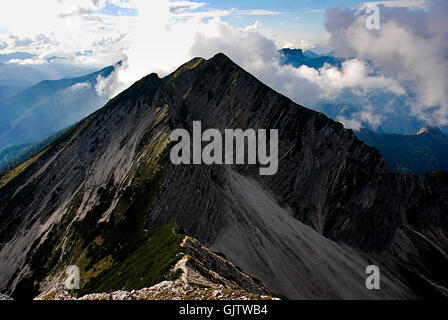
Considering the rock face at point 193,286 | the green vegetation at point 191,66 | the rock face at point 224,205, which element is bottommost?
the rock face at point 224,205

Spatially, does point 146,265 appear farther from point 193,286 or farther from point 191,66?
point 191,66

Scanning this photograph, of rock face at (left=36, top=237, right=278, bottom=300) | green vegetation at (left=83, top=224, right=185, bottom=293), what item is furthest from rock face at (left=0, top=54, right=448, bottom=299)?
rock face at (left=36, top=237, right=278, bottom=300)

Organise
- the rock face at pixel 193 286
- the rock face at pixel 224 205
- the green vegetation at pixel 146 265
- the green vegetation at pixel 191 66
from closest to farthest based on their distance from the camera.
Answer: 1. the rock face at pixel 193 286
2. the green vegetation at pixel 146 265
3. the rock face at pixel 224 205
4. the green vegetation at pixel 191 66

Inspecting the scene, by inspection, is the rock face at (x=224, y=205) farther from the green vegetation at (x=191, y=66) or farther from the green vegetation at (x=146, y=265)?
the green vegetation at (x=191, y=66)

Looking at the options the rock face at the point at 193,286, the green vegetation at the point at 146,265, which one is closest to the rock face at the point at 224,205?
the green vegetation at the point at 146,265

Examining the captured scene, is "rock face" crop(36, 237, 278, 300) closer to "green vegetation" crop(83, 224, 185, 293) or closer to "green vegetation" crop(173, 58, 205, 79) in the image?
"green vegetation" crop(83, 224, 185, 293)

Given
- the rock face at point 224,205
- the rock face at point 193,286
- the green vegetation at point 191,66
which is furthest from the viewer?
the green vegetation at point 191,66

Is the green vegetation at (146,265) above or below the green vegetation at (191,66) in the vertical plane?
below

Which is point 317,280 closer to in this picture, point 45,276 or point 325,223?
point 325,223

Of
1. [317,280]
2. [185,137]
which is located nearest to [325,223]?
[317,280]
